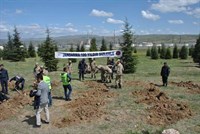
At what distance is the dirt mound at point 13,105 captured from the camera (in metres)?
17.2

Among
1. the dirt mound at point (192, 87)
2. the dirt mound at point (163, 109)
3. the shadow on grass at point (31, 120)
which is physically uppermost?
the dirt mound at point (192, 87)

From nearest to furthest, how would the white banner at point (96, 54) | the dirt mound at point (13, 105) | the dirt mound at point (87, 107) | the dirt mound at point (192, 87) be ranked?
the dirt mound at point (87, 107), the dirt mound at point (13, 105), the dirt mound at point (192, 87), the white banner at point (96, 54)

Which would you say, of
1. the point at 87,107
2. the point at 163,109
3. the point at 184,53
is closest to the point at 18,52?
the point at 184,53

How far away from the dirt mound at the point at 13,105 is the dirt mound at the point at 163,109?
6.76 metres

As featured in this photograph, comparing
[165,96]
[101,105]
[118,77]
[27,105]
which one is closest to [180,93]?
[165,96]

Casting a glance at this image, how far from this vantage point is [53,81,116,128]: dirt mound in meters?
16.1

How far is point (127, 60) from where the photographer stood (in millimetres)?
35688

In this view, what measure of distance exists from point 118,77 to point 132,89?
1314mm

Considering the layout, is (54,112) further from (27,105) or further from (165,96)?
(165,96)

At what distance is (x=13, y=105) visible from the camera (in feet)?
60.8

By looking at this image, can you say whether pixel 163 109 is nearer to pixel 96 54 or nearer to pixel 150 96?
pixel 150 96

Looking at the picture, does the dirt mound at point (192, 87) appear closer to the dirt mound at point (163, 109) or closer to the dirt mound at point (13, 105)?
the dirt mound at point (163, 109)

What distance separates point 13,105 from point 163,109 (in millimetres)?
8389

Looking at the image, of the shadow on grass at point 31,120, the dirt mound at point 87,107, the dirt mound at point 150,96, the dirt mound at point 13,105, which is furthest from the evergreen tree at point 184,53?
the shadow on grass at point 31,120
